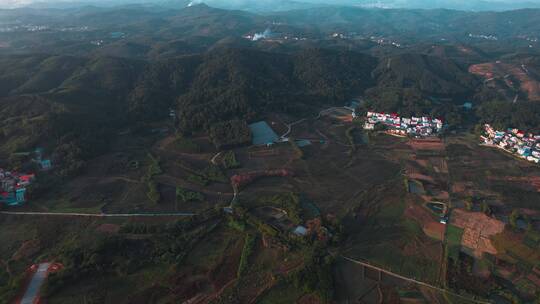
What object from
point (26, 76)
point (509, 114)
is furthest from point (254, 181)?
point (26, 76)

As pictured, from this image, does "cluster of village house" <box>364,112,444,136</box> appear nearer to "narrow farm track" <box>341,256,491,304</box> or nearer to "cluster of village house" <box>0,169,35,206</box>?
"narrow farm track" <box>341,256,491,304</box>

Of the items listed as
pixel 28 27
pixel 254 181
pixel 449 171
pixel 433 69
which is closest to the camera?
pixel 254 181

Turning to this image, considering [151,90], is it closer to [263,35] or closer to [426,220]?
[426,220]

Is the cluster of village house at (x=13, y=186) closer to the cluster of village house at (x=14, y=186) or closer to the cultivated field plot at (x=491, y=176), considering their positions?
the cluster of village house at (x=14, y=186)

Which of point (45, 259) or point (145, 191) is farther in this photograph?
point (145, 191)

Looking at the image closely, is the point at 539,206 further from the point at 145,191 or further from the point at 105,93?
the point at 105,93

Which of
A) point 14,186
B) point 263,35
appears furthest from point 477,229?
point 263,35
